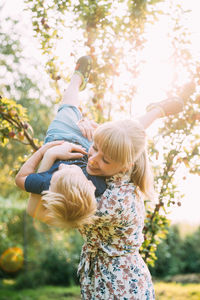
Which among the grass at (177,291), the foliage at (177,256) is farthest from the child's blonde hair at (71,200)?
the foliage at (177,256)

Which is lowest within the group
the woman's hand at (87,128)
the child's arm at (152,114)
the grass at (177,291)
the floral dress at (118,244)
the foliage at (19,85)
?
the grass at (177,291)

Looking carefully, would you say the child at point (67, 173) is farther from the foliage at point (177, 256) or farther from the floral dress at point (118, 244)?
the foliage at point (177, 256)

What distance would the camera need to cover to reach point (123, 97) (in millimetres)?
3295

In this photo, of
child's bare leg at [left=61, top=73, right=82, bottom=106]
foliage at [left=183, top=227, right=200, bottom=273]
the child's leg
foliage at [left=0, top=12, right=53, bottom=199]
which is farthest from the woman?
foliage at [left=183, top=227, right=200, bottom=273]

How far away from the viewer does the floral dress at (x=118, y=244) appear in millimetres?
1829

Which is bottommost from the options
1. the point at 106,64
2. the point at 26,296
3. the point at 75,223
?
the point at 26,296

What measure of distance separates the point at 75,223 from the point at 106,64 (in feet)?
5.77

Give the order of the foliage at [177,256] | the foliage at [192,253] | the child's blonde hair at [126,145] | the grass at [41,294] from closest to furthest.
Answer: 1. the child's blonde hair at [126,145]
2. the grass at [41,294]
3. the foliage at [177,256]
4. the foliage at [192,253]

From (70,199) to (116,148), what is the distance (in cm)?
37

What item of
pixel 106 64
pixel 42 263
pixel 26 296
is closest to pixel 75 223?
pixel 106 64

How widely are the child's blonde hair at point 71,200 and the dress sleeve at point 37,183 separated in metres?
0.10

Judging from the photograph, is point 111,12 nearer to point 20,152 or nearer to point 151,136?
point 151,136

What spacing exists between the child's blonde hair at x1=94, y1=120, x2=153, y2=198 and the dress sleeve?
14.1 inches

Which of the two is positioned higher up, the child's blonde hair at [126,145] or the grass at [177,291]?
the child's blonde hair at [126,145]
